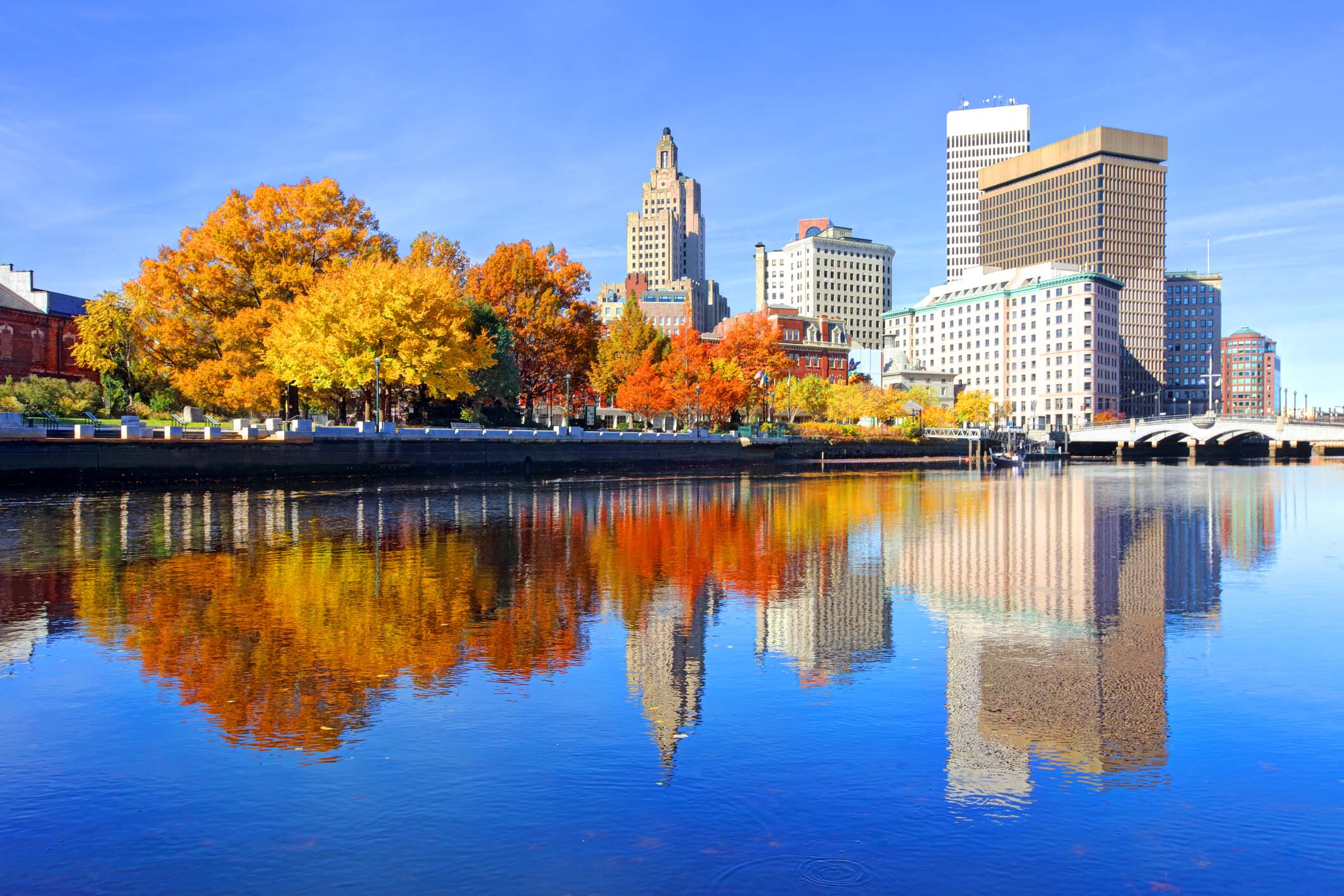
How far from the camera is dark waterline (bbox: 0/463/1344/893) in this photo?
7559 millimetres

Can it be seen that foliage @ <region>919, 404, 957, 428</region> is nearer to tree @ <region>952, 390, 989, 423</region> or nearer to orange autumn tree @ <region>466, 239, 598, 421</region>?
tree @ <region>952, 390, 989, 423</region>

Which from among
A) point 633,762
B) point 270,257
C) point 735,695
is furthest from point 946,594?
point 270,257

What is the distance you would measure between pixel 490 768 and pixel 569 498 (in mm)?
38597

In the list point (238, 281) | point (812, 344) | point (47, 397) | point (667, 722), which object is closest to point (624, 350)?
point (238, 281)

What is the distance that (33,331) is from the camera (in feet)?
291

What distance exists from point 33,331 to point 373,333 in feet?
149

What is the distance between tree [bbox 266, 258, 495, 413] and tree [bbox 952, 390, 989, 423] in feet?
389

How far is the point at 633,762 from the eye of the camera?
953 centimetres

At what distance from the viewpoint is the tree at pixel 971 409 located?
16988 centimetres

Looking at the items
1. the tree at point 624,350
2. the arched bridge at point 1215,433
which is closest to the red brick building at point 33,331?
the tree at point 624,350

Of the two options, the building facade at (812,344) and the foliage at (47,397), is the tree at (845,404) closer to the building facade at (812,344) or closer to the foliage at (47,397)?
the building facade at (812,344)

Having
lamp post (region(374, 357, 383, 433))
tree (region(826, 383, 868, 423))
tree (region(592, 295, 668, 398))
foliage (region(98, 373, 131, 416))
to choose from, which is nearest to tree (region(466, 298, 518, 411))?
lamp post (region(374, 357, 383, 433))

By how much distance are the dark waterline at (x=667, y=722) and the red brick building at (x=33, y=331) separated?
245ft

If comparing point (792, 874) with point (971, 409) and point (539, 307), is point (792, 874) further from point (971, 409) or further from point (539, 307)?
point (971, 409)
